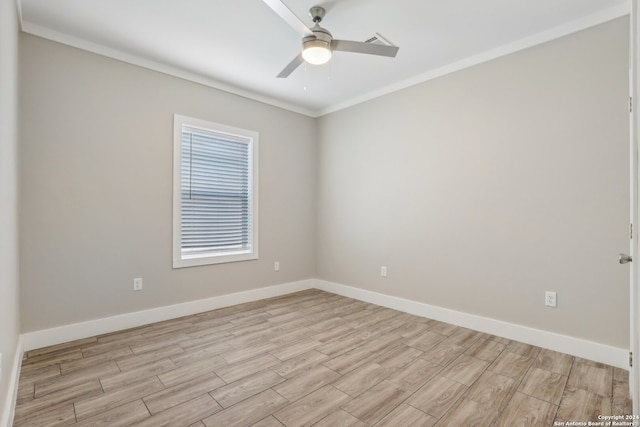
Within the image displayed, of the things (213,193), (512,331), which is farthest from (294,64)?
(512,331)

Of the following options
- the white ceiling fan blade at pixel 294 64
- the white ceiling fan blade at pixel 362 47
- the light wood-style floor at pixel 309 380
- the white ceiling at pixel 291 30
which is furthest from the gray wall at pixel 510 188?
the white ceiling fan blade at pixel 294 64

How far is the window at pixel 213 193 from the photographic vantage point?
3387 millimetres

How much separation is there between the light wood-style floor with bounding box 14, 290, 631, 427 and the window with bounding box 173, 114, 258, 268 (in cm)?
94

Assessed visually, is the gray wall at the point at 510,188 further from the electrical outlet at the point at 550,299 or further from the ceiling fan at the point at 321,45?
the ceiling fan at the point at 321,45

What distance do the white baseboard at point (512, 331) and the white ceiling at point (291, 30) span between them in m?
2.48

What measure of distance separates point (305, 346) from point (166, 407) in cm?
115

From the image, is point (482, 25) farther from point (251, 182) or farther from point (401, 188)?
point (251, 182)

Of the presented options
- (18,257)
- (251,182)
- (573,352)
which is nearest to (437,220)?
(573,352)

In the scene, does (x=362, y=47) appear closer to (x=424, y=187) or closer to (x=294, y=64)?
(x=294, y=64)

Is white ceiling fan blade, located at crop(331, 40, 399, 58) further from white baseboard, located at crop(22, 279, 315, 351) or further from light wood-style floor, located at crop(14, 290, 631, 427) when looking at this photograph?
white baseboard, located at crop(22, 279, 315, 351)

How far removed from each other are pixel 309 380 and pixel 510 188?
7.76 ft

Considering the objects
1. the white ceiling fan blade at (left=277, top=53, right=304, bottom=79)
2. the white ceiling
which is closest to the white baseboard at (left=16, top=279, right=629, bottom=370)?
the white ceiling

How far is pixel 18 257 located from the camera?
2.39 meters

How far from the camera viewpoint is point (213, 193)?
3.69 metres
